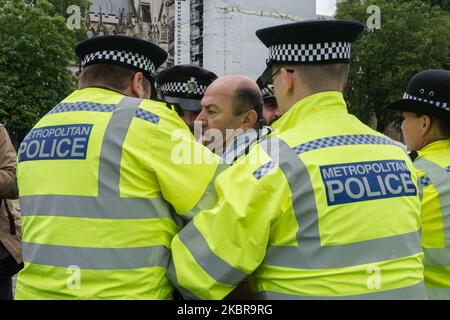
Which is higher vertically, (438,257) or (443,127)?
(443,127)

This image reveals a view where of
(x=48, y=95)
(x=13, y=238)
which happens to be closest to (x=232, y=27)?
(x=48, y=95)

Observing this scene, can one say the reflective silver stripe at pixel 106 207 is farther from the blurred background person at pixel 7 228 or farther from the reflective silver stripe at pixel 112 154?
the blurred background person at pixel 7 228

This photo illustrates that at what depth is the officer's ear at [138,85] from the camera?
281 cm

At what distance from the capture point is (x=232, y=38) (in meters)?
52.0

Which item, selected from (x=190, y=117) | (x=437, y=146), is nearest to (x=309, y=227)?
(x=437, y=146)

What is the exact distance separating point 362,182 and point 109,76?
4.16ft

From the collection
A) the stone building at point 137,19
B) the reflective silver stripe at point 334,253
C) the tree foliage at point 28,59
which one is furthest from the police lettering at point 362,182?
the stone building at point 137,19

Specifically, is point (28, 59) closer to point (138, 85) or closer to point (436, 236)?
point (138, 85)

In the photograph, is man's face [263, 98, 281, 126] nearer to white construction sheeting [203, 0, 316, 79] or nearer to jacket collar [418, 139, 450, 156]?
jacket collar [418, 139, 450, 156]

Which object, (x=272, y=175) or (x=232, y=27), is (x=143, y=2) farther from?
(x=272, y=175)

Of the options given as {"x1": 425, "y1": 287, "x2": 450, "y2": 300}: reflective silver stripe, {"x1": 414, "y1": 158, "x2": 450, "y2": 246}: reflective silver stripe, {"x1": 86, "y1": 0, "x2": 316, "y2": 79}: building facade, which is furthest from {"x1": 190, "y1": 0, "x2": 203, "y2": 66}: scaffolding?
{"x1": 425, "y1": 287, "x2": 450, "y2": 300}: reflective silver stripe

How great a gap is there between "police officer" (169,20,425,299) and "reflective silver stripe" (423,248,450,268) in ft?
2.28

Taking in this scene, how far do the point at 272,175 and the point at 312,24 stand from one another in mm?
691

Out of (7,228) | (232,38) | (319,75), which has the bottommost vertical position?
(232,38)
